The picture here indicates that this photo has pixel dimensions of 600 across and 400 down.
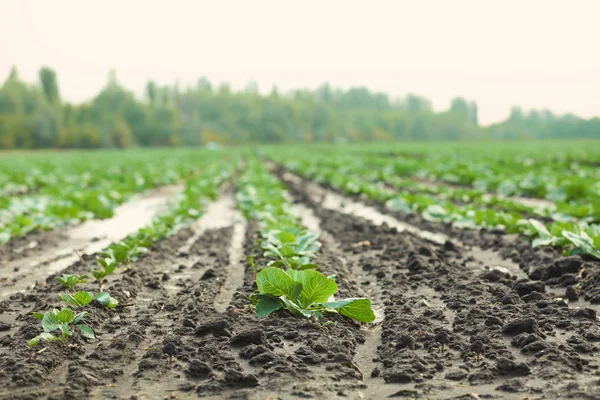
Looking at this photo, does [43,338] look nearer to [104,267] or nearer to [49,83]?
[104,267]

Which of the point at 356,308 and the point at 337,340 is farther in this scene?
the point at 356,308

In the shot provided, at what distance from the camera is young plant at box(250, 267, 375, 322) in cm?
331

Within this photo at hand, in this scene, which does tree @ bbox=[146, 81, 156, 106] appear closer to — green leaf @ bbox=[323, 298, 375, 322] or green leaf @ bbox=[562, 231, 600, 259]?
green leaf @ bbox=[562, 231, 600, 259]

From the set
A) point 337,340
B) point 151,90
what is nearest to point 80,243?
point 337,340

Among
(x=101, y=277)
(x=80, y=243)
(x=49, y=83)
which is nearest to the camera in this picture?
(x=101, y=277)

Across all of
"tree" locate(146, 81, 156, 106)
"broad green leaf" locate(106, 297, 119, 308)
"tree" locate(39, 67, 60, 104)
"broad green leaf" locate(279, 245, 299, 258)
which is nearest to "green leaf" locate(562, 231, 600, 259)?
"broad green leaf" locate(279, 245, 299, 258)

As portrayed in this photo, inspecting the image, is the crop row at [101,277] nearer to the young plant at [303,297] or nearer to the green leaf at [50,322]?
the green leaf at [50,322]

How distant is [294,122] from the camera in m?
106

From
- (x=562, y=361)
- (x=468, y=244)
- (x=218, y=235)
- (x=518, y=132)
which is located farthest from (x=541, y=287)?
(x=518, y=132)

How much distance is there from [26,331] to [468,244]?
4.49 meters

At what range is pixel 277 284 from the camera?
3.42 metres

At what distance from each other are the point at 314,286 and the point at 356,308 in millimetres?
282

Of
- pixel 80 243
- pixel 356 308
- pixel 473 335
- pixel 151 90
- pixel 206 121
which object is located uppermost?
pixel 151 90

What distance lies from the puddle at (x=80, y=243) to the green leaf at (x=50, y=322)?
1626 mm
